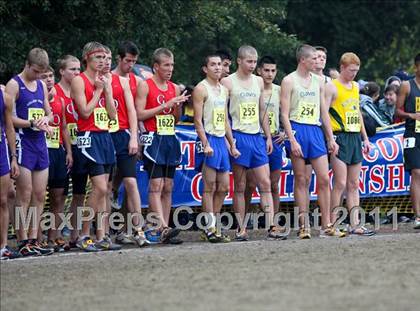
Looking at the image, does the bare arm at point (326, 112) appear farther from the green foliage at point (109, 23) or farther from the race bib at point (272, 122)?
the green foliage at point (109, 23)

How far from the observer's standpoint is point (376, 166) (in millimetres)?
16938

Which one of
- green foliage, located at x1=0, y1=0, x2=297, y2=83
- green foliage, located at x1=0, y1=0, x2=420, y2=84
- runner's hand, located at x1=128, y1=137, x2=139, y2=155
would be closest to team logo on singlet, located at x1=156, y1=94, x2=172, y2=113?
runner's hand, located at x1=128, y1=137, x2=139, y2=155

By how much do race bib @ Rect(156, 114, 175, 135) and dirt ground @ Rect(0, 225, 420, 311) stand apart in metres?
1.39

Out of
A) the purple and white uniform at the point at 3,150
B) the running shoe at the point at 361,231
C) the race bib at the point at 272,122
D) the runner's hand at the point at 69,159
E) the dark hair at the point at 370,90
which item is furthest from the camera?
the dark hair at the point at 370,90

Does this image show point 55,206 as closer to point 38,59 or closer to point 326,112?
point 38,59

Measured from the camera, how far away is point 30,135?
12594 mm

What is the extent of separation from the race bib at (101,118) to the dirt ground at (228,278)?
1.42 metres

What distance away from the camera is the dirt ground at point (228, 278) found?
29.3 feet

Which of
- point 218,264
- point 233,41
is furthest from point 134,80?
point 233,41

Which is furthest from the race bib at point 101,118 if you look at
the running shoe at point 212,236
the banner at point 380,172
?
the banner at point 380,172

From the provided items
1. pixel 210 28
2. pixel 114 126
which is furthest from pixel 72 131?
pixel 210 28

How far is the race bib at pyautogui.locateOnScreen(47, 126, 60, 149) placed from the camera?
43.3 feet

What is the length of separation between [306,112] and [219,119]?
3.62ft

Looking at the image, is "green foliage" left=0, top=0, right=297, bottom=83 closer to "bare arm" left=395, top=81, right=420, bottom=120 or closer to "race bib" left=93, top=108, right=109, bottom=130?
"bare arm" left=395, top=81, right=420, bottom=120
